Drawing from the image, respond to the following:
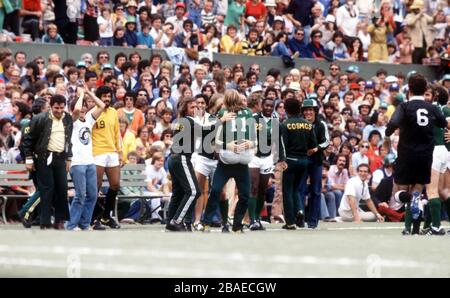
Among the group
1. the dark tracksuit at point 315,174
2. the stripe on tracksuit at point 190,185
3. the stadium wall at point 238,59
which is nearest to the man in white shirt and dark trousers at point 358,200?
the dark tracksuit at point 315,174

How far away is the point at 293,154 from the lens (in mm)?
20094

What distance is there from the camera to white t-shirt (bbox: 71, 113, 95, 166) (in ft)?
63.6

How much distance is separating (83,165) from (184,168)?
1.84 meters

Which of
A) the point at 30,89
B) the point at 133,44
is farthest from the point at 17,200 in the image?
the point at 133,44

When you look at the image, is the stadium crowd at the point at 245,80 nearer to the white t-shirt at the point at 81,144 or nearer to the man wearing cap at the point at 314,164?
the man wearing cap at the point at 314,164

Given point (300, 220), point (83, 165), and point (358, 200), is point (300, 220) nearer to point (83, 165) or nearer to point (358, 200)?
point (83, 165)

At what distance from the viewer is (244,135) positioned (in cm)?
1800

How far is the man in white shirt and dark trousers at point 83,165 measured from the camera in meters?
19.4

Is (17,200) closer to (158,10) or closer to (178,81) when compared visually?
(178,81)

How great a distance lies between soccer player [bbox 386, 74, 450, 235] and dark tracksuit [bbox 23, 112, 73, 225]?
4404 mm

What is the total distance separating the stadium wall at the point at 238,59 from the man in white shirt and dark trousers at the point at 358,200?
5.37 metres

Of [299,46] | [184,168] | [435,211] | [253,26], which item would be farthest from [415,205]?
[299,46]

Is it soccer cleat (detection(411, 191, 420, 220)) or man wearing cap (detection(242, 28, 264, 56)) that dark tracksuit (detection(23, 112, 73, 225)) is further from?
man wearing cap (detection(242, 28, 264, 56))
